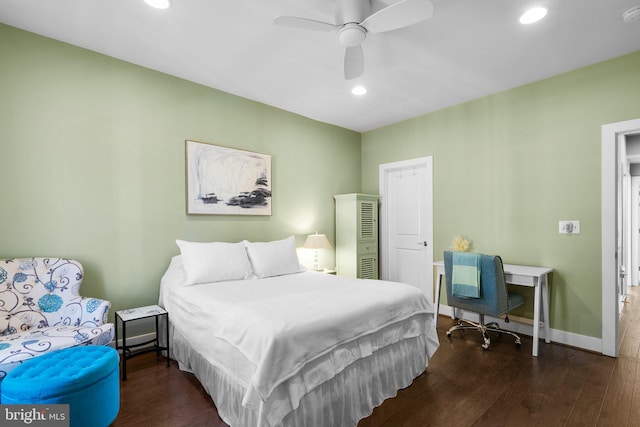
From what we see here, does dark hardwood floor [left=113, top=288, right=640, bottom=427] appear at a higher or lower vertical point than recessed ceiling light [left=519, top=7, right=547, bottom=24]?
lower

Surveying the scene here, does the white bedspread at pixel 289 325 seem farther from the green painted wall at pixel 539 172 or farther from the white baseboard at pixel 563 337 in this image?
the green painted wall at pixel 539 172

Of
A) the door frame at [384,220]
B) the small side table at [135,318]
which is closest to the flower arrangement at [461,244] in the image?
the door frame at [384,220]

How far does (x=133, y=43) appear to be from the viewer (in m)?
2.67

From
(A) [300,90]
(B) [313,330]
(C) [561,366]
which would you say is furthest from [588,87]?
(B) [313,330]

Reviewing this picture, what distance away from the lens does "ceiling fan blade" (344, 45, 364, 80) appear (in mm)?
2383

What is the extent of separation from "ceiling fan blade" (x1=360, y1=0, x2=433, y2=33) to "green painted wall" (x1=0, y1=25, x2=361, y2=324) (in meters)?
2.15

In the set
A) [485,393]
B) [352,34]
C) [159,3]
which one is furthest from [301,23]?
[485,393]

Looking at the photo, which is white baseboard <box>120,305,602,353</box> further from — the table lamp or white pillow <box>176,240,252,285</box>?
the table lamp

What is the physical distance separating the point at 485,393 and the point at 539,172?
2342 mm

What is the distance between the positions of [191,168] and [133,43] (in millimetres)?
1196

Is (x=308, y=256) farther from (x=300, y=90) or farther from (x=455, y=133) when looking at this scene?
(x=455, y=133)

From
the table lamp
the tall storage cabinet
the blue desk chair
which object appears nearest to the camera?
the blue desk chair

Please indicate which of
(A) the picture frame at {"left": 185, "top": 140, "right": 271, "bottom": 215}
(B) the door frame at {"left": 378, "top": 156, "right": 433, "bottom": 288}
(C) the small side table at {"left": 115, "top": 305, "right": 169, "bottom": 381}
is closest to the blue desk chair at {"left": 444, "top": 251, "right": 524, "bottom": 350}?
(B) the door frame at {"left": 378, "top": 156, "right": 433, "bottom": 288}

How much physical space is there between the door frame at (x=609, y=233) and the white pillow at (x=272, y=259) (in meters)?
2.96
